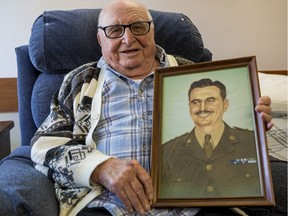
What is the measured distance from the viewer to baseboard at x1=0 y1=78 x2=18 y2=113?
1.62 metres

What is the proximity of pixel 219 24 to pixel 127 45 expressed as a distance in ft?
2.63

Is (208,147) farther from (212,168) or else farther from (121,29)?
(121,29)

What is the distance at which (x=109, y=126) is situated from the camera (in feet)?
3.44

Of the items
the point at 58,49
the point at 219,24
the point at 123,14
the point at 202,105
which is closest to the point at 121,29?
the point at 123,14

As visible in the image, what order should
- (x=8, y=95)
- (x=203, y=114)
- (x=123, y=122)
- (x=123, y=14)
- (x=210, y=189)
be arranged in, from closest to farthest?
1. (x=210, y=189)
2. (x=203, y=114)
3. (x=123, y=122)
4. (x=123, y=14)
5. (x=8, y=95)

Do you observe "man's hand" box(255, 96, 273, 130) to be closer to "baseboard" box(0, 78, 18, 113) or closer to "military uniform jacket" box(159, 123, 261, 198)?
"military uniform jacket" box(159, 123, 261, 198)

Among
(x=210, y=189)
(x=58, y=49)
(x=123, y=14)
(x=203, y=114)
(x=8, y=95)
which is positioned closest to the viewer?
(x=210, y=189)

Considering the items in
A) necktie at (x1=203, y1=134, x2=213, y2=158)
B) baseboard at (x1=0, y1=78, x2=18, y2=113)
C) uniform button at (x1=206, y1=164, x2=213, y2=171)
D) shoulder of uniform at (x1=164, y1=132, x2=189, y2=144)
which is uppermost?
baseboard at (x1=0, y1=78, x2=18, y2=113)

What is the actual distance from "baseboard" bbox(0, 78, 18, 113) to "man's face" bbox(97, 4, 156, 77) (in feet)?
2.26

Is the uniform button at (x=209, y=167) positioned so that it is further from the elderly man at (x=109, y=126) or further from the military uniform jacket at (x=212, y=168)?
the elderly man at (x=109, y=126)

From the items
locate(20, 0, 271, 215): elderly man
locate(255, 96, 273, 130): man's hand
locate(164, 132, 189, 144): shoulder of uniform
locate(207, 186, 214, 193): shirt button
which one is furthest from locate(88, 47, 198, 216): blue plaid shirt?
locate(255, 96, 273, 130): man's hand

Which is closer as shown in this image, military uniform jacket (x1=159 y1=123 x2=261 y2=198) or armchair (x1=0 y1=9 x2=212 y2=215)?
military uniform jacket (x1=159 y1=123 x2=261 y2=198)

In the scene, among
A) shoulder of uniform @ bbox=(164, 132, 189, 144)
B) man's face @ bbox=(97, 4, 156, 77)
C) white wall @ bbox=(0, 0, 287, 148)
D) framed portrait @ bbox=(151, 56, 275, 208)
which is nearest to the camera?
framed portrait @ bbox=(151, 56, 275, 208)

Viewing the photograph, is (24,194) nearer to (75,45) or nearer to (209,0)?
(75,45)
